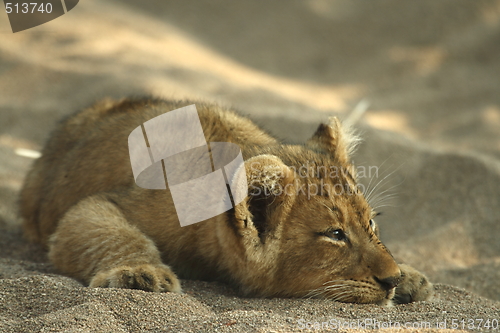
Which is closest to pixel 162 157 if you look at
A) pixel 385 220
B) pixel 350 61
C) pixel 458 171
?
pixel 385 220

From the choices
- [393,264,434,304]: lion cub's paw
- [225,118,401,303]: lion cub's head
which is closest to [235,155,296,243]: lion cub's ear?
[225,118,401,303]: lion cub's head

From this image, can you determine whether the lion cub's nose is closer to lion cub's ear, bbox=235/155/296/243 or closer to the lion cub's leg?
lion cub's ear, bbox=235/155/296/243

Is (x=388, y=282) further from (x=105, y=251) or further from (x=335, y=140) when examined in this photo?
(x=105, y=251)

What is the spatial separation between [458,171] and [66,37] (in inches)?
252

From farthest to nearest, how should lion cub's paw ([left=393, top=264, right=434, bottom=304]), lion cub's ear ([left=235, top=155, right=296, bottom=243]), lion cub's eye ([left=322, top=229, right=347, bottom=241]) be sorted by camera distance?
→ lion cub's paw ([left=393, top=264, right=434, bottom=304]) → lion cub's eye ([left=322, top=229, right=347, bottom=241]) → lion cub's ear ([left=235, top=155, right=296, bottom=243])

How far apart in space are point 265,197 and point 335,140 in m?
0.93

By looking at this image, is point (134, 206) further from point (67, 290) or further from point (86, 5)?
point (86, 5)

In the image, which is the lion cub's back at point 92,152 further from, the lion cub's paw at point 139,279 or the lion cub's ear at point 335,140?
the lion cub's paw at point 139,279

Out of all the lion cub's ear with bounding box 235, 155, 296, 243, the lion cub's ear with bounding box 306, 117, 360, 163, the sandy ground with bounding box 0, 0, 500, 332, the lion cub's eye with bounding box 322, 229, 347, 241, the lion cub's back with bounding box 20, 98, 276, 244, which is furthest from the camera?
the lion cub's back with bounding box 20, 98, 276, 244

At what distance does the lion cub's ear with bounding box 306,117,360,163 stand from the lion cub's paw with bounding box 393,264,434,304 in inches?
36.0

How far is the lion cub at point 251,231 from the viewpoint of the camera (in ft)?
10.8

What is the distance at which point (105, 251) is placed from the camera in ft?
11.7

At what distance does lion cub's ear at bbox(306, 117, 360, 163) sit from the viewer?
12.9 ft

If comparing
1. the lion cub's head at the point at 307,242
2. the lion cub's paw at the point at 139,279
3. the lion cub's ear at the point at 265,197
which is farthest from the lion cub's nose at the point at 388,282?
the lion cub's paw at the point at 139,279
